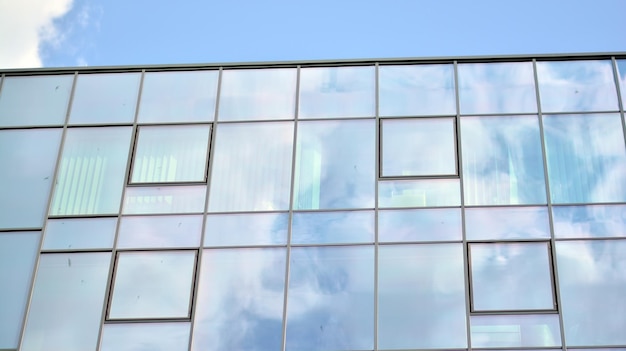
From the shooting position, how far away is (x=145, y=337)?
63.6 feet

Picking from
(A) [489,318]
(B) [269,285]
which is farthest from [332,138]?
(A) [489,318]

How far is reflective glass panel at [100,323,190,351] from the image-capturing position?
19.2 meters

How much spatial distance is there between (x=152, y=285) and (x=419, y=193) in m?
6.07

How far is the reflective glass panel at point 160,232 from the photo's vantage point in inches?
801

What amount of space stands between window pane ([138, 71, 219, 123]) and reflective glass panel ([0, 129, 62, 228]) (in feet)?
7.33

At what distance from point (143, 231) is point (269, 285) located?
3.11 metres

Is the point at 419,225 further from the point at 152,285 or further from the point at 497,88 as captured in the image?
the point at 152,285

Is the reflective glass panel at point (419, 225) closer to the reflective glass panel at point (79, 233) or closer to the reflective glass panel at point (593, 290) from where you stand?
the reflective glass panel at point (593, 290)

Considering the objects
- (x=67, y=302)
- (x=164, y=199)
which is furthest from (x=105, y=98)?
(x=67, y=302)

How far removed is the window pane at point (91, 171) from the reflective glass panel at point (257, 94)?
8.04ft

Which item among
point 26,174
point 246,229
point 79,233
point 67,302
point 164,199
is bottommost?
point 67,302

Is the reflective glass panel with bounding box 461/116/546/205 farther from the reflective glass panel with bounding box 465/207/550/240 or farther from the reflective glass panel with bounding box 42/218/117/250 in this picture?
the reflective glass panel with bounding box 42/218/117/250

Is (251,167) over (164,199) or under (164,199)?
over

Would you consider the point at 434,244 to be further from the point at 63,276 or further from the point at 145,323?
the point at 63,276
